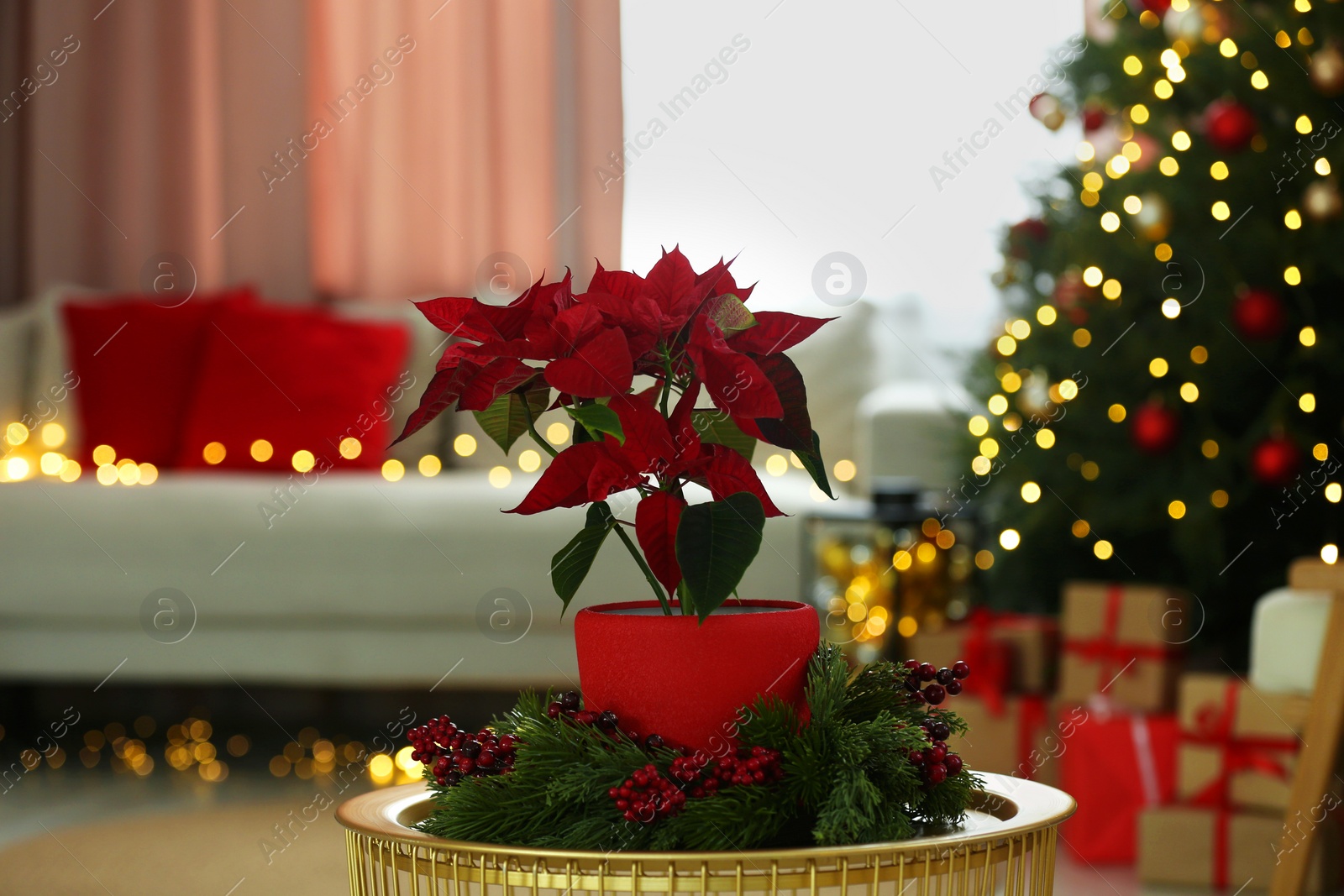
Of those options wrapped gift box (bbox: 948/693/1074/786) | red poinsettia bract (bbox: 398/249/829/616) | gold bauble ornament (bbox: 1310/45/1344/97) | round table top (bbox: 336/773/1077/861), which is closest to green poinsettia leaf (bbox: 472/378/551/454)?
red poinsettia bract (bbox: 398/249/829/616)

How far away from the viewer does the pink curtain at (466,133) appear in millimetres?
3061

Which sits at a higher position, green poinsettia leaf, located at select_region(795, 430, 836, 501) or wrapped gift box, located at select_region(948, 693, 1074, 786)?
green poinsettia leaf, located at select_region(795, 430, 836, 501)

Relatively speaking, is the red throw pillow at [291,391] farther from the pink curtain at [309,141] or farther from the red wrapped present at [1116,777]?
the red wrapped present at [1116,777]

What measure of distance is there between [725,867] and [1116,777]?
1365mm

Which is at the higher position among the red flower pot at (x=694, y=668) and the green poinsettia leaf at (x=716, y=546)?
the green poinsettia leaf at (x=716, y=546)

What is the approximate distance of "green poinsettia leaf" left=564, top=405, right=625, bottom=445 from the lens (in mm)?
630

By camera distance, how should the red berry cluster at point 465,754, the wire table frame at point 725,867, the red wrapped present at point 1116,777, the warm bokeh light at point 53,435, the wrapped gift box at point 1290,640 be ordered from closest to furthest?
1. the wire table frame at point 725,867
2. the red berry cluster at point 465,754
3. the wrapped gift box at point 1290,640
4. the red wrapped present at point 1116,777
5. the warm bokeh light at point 53,435

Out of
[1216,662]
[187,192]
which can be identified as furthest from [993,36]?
[187,192]

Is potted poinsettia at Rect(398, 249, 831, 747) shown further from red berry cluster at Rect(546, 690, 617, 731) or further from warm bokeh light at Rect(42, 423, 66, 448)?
warm bokeh light at Rect(42, 423, 66, 448)

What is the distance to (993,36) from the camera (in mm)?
2811

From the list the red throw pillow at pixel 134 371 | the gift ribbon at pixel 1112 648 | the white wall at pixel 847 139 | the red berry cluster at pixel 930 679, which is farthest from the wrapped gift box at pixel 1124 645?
the red throw pillow at pixel 134 371

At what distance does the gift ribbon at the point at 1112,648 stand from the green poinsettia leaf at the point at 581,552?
138 centimetres

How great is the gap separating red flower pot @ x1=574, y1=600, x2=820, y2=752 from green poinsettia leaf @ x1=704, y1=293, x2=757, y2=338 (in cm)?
15

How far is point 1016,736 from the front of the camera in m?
1.92
